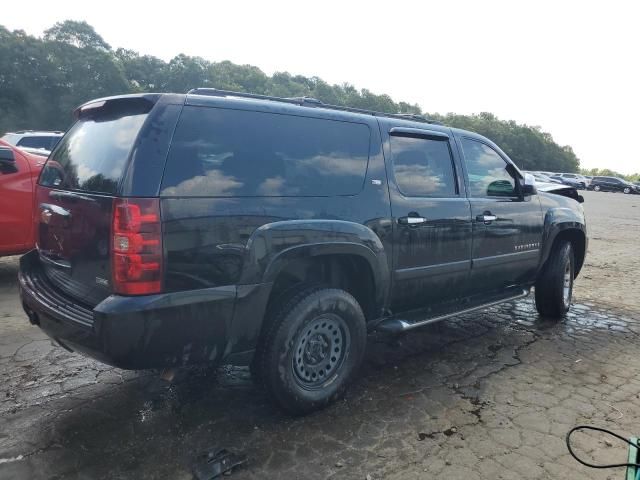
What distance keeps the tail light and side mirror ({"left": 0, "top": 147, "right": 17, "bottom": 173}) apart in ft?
13.2

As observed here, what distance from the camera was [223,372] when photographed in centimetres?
379

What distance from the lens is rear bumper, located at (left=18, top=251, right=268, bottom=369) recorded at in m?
2.40

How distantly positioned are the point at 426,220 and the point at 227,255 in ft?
5.49

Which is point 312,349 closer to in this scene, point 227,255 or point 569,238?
point 227,255

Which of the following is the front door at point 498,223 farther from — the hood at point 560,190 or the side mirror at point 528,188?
the hood at point 560,190

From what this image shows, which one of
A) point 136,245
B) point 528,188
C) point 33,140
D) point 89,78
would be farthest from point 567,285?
point 89,78

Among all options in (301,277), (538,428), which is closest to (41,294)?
(301,277)

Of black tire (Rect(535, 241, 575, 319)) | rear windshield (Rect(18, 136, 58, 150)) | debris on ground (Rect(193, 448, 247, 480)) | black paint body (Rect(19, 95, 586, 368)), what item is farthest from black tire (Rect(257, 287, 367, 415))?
rear windshield (Rect(18, 136, 58, 150))

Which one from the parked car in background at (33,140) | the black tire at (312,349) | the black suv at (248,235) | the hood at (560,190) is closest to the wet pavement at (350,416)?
the black tire at (312,349)

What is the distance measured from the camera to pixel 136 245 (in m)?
2.40

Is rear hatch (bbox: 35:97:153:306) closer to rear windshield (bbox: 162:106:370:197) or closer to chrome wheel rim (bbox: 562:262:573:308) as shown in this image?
rear windshield (bbox: 162:106:370:197)

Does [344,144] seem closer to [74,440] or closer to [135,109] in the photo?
[135,109]

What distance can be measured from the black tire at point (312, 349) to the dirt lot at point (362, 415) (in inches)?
6.6

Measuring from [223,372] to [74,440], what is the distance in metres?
1.18
